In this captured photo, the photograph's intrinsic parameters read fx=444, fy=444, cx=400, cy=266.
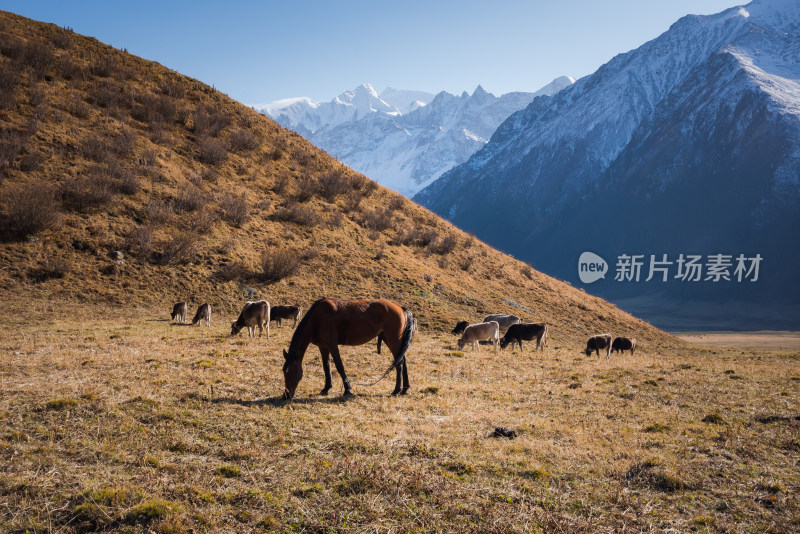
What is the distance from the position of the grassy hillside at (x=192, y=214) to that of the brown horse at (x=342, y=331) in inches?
703

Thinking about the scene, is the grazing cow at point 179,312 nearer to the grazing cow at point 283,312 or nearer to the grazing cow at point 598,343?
the grazing cow at point 283,312

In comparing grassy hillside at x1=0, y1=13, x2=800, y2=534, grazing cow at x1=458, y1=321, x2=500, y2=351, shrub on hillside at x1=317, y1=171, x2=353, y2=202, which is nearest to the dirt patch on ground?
grassy hillside at x1=0, y1=13, x2=800, y2=534

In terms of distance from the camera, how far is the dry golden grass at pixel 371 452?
237 inches

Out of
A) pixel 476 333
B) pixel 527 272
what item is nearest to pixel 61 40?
pixel 476 333

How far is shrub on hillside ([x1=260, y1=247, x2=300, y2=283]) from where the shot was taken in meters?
32.4

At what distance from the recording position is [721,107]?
185 meters

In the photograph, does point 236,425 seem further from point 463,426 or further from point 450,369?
point 450,369

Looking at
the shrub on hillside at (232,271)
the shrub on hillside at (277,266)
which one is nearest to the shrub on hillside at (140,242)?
the shrub on hillside at (232,271)

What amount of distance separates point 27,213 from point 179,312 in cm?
1174

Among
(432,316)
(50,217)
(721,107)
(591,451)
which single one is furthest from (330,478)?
(721,107)

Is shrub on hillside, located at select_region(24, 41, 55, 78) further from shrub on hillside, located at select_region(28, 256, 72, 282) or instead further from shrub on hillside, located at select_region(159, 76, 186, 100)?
shrub on hillside, located at select_region(28, 256, 72, 282)

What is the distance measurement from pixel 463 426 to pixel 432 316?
2282 centimetres

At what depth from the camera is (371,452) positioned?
26.4 feet

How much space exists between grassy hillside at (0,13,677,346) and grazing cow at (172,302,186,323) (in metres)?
2.93
